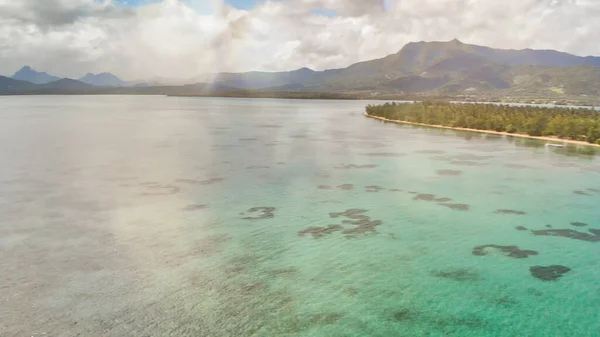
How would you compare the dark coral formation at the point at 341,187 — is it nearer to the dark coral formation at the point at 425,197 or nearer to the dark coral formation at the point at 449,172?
the dark coral formation at the point at 425,197

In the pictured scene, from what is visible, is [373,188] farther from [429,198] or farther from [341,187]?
[429,198]

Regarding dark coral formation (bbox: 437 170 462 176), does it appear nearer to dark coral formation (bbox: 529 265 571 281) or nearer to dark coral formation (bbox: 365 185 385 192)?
dark coral formation (bbox: 365 185 385 192)

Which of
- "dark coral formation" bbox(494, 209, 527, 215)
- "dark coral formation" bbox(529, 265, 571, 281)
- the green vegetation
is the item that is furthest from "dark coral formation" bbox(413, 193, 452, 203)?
the green vegetation

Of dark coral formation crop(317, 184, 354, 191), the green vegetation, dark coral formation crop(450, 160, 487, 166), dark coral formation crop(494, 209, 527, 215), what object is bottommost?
dark coral formation crop(494, 209, 527, 215)

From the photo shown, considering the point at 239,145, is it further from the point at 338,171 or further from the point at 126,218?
the point at 126,218

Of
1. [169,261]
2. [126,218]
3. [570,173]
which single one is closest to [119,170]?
[126,218]

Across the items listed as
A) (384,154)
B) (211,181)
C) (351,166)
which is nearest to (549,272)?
(211,181)
